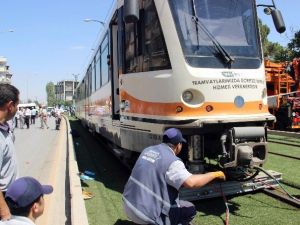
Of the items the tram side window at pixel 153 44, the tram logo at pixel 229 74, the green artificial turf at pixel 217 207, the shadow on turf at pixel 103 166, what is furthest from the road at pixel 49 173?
the tram logo at pixel 229 74

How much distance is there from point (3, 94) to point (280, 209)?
4276 mm

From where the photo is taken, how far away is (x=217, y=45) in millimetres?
7059

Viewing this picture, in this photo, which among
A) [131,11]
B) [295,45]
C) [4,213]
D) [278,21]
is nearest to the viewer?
[4,213]

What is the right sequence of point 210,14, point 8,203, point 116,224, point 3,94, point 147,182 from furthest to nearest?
point 210,14, point 116,224, point 147,182, point 3,94, point 8,203

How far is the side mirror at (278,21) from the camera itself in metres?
7.54

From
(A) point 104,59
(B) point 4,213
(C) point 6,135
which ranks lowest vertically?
(B) point 4,213

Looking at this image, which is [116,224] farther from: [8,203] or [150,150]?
[8,203]

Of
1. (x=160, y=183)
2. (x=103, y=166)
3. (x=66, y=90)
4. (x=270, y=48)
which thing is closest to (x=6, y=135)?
(x=160, y=183)

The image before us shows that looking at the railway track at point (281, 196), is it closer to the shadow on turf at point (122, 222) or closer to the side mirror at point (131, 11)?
the shadow on turf at point (122, 222)

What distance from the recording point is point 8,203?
3.09 metres

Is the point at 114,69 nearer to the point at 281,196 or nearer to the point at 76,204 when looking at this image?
the point at 76,204

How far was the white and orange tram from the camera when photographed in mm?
6750

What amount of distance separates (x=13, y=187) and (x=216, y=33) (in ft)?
15.9

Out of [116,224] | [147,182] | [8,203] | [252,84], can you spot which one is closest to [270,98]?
[252,84]
